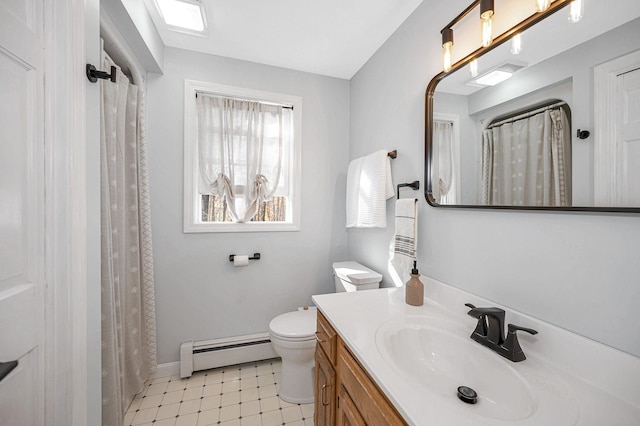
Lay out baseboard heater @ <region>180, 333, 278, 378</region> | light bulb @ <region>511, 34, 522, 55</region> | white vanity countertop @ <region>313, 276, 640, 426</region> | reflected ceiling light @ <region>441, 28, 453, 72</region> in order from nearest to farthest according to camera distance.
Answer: white vanity countertop @ <region>313, 276, 640, 426</region> → light bulb @ <region>511, 34, 522, 55</region> → reflected ceiling light @ <region>441, 28, 453, 72</region> → baseboard heater @ <region>180, 333, 278, 378</region>

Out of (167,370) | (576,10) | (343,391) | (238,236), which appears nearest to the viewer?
(576,10)

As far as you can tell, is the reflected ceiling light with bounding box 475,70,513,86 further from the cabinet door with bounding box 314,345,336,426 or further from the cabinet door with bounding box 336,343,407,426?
the cabinet door with bounding box 314,345,336,426

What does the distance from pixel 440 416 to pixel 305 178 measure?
5.99ft

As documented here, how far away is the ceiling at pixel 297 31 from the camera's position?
1450 mm

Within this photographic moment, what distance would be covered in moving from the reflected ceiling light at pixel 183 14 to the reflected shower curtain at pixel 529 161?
5.60 ft

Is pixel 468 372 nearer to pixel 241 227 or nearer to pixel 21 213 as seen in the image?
pixel 21 213

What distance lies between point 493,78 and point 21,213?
1.65 metres

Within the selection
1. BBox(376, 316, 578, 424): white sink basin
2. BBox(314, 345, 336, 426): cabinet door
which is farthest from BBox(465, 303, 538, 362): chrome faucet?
BBox(314, 345, 336, 426): cabinet door

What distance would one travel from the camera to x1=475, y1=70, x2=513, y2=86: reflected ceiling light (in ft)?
3.08

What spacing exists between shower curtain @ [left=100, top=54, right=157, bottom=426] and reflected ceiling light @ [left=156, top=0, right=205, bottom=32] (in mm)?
471

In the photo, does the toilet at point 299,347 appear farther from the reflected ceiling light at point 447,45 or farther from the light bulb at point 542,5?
the light bulb at point 542,5

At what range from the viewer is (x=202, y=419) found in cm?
149

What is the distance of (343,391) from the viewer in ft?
3.10

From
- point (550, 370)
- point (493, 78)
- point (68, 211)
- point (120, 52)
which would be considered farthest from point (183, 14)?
point (550, 370)
